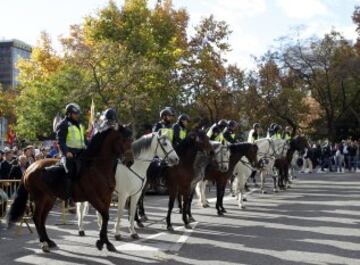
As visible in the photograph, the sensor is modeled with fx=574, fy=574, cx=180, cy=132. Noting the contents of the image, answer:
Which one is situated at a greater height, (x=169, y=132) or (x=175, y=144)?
(x=169, y=132)

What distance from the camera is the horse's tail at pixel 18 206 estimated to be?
11359 millimetres

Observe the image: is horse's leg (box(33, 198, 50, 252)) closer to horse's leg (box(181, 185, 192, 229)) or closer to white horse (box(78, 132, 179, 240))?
white horse (box(78, 132, 179, 240))

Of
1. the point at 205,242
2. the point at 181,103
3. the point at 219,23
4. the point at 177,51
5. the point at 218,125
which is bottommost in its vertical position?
the point at 205,242

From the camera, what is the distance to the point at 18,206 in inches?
449

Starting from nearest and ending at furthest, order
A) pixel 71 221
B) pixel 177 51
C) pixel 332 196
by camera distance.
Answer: pixel 71 221 → pixel 332 196 → pixel 177 51

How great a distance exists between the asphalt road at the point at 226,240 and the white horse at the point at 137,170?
0.70m

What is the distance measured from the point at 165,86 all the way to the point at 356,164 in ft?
47.5

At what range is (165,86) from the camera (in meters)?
37.5

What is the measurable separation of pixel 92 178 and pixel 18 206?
1.94 m

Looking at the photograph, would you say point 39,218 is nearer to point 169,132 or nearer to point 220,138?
point 169,132

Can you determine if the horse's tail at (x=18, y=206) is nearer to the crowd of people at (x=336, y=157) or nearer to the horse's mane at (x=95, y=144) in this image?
the horse's mane at (x=95, y=144)

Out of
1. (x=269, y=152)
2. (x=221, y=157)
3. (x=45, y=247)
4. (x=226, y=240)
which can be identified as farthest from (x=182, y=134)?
(x=269, y=152)

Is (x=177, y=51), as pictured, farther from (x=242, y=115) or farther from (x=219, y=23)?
(x=242, y=115)

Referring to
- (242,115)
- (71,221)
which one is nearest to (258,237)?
(71,221)
